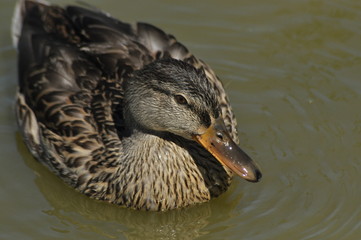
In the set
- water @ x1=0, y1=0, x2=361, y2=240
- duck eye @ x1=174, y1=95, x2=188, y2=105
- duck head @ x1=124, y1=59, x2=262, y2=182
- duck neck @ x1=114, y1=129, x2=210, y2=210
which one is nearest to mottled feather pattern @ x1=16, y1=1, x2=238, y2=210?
duck neck @ x1=114, y1=129, x2=210, y2=210

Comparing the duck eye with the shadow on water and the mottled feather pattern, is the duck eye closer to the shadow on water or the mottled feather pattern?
the mottled feather pattern

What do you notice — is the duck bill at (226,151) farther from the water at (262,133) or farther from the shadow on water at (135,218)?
the shadow on water at (135,218)

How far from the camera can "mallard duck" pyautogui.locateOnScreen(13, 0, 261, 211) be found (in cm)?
700

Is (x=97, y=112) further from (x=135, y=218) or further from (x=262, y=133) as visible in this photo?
(x=262, y=133)

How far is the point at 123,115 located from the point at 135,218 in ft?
3.25

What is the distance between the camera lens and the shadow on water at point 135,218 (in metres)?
7.62

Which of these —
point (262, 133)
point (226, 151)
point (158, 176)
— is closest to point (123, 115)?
point (158, 176)

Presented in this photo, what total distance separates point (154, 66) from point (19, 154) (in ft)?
7.95

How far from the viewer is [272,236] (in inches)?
290

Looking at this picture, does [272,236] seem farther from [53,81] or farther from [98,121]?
[53,81]

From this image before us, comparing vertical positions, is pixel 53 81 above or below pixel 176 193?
above

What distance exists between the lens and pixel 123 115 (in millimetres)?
7688

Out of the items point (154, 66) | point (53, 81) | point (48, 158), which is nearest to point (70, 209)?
point (48, 158)

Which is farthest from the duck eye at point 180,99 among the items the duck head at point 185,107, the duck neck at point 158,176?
the duck neck at point 158,176
